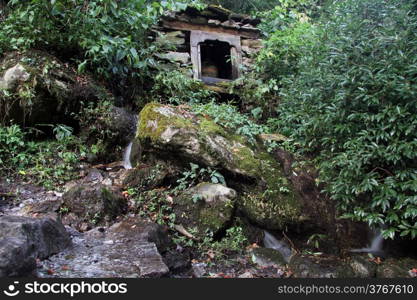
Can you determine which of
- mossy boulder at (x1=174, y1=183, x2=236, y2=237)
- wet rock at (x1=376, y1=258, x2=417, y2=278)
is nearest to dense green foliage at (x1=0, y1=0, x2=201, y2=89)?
mossy boulder at (x1=174, y1=183, x2=236, y2=237)

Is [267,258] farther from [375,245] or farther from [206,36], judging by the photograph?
[206,36]

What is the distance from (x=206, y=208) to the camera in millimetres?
4574

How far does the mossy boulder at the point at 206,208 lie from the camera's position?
14.7 feet

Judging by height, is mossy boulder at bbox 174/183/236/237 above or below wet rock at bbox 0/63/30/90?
below

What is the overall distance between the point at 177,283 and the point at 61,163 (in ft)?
12.0

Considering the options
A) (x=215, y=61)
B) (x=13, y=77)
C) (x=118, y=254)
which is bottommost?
(x=118, y=254)

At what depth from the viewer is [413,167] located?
4215mm

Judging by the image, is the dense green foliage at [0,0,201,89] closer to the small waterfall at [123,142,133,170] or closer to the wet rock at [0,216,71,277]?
the small waterfall at [123,142,133,170]

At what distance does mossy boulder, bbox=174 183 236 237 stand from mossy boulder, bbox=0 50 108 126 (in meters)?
2.85

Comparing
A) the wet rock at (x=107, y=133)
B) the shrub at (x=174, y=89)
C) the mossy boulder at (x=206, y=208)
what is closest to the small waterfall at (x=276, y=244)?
the mossy boulder at (x=206, y=208)

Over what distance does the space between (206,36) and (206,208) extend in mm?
5712

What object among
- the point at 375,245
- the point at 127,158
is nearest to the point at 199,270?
the point at 375,245

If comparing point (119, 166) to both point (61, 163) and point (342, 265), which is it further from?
point (342, 265)

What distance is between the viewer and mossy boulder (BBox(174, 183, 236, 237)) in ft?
14.7
